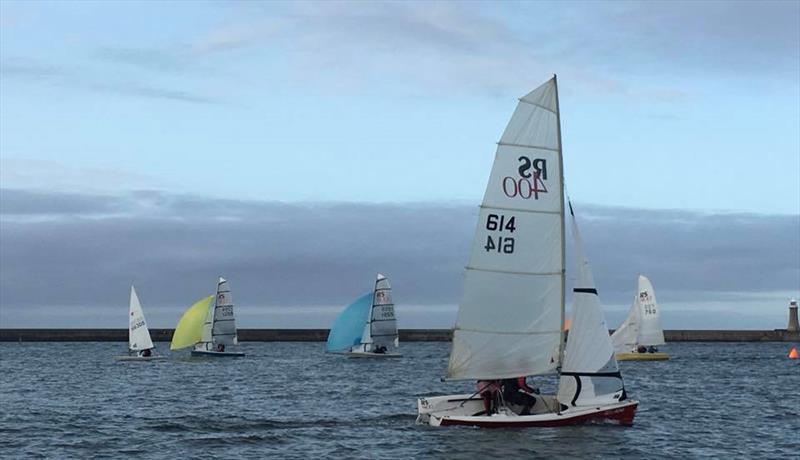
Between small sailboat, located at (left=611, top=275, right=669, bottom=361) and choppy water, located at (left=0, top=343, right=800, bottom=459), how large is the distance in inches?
582

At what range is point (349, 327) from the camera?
96625 mm

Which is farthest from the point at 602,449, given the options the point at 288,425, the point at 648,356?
the point at 648,356

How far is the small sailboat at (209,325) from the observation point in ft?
304

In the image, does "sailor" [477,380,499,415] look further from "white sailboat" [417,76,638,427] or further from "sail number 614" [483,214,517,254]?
"sail number 614" [483,214,517,254]

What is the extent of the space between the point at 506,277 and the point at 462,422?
14.7 feet

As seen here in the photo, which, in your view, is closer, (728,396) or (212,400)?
(212,400)

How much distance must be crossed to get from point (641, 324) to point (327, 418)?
57.1 metres

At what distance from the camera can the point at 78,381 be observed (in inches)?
2672

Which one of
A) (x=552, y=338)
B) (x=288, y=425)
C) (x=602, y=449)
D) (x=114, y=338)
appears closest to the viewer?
(x=602, y=449)

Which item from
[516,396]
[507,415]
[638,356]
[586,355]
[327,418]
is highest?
[586,355]

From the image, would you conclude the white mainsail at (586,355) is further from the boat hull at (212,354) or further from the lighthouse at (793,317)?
the lighthouse at (793,317)

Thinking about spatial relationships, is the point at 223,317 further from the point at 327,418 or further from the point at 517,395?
the point at 517,395

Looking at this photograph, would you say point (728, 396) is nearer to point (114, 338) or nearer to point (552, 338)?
point (552, 338)

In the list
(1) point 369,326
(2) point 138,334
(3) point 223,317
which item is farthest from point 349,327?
(2) point 138,334
